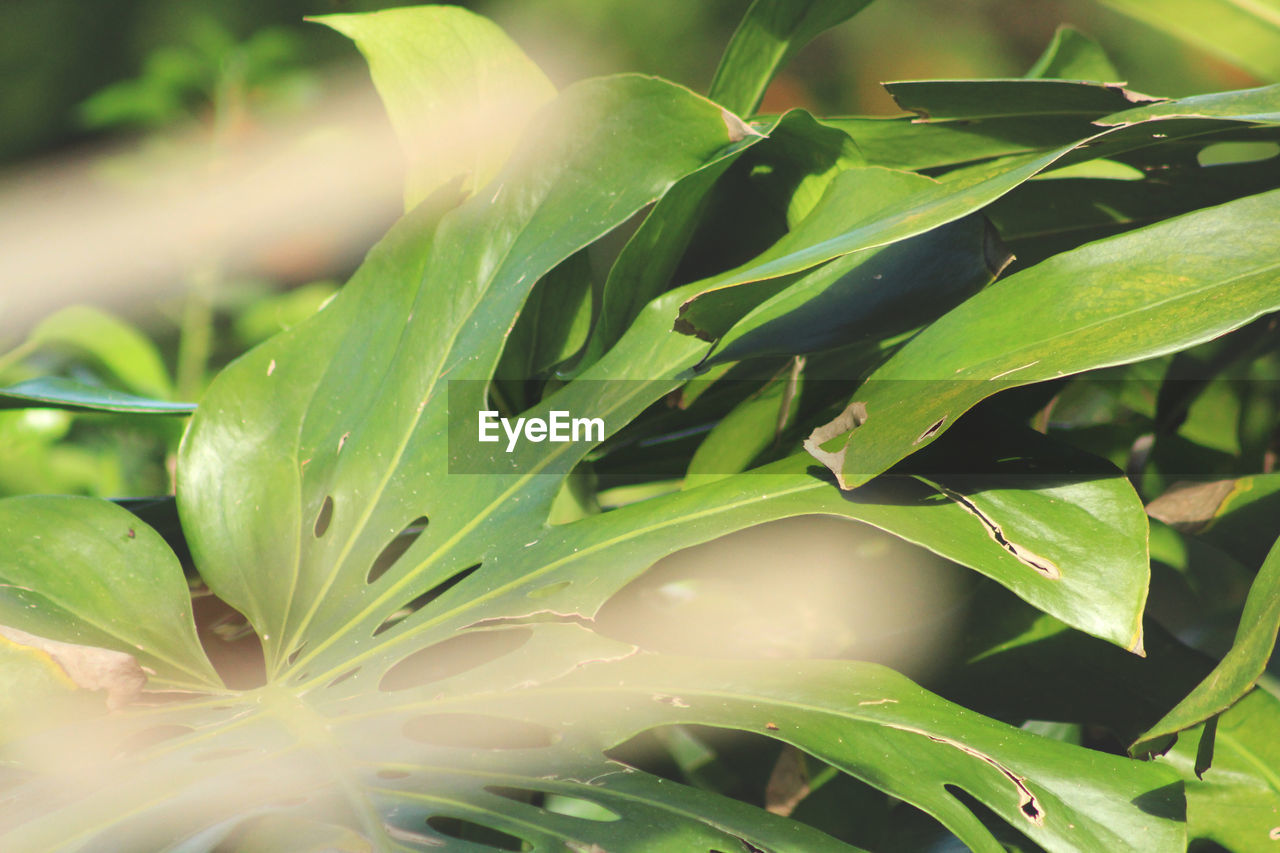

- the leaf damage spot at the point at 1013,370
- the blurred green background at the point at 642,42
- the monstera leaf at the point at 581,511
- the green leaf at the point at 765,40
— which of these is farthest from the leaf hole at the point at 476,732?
the blurred green background at the point at 642,42

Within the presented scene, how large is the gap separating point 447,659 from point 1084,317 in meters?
0.32

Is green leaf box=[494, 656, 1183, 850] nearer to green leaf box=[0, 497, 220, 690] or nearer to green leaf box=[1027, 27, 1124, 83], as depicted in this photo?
green leaf box=[0, 497, 220, 690]

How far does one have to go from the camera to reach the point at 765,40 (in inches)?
18.4

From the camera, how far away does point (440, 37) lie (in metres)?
0.47

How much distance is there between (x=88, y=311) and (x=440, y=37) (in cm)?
50

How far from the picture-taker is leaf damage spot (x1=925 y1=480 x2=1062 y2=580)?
0.30m

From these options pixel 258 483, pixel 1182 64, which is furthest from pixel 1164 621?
pixel 1182 64

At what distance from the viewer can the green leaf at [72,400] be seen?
492 millimetres

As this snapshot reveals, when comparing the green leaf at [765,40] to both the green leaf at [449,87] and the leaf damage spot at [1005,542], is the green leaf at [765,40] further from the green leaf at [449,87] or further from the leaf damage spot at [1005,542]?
the leaf damage spot at [1005,542]

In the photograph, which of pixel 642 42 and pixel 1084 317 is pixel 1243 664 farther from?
pixel 642 42

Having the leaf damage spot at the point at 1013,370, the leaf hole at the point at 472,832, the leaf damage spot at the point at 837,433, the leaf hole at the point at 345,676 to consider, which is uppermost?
the leaf damage spot at the point at 1013,370

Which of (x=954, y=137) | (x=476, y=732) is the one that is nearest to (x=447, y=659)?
(x=476, y=732)

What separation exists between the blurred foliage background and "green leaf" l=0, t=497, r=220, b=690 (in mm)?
402

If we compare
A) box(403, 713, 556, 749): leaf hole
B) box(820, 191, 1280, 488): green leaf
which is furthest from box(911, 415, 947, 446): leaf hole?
box(403, 713, 556, 749): leaf hole
